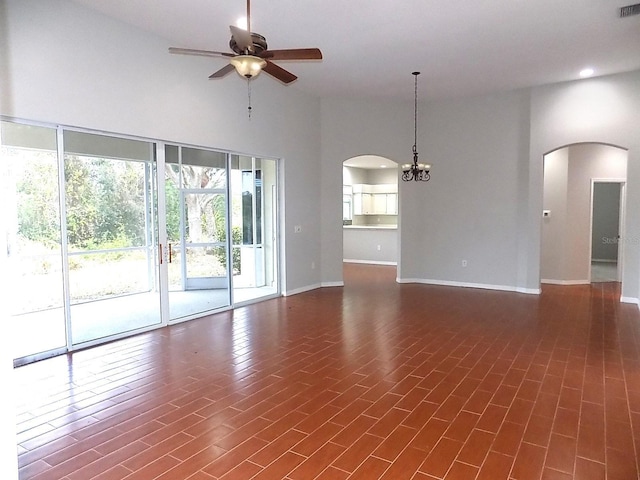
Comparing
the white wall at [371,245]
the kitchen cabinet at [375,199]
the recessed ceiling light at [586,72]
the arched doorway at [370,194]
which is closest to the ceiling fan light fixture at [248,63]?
the recessed ceiling light at [586,72]

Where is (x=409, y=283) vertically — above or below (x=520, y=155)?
below

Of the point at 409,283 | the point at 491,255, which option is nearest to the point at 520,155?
the point at 491,255

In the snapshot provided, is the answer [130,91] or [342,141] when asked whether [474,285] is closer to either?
[342,141]

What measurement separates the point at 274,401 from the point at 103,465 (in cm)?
121

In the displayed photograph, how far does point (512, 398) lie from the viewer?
10.8ft

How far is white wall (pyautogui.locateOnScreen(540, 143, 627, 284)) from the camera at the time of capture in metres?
8.05

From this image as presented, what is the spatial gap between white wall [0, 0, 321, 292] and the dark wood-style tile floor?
2435 mm

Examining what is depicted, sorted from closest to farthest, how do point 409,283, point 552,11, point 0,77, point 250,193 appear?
point 0,77, point 552,11, point 250,193, point 409,283

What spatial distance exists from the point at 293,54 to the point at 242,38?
18.2 inches

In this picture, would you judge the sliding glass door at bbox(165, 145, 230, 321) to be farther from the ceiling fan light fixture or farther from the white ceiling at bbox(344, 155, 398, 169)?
the white ceiling at bbox(344, 155, 398, 169)

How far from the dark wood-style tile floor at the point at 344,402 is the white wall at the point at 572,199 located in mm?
2755

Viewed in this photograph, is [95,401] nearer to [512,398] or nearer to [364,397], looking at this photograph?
[364,397]

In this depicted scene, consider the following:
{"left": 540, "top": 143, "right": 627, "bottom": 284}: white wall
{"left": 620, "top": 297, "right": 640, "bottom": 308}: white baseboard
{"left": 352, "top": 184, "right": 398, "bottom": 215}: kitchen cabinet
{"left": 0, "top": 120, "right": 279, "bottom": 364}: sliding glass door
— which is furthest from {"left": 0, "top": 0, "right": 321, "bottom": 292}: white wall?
{"left": 352, "top": 184, "right": 398, "bottom": 215}: kitchen cabinet

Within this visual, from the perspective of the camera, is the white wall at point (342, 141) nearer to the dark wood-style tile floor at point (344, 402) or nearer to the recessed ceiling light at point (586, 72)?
the dark wood-style tile floor at point (344, 402)
